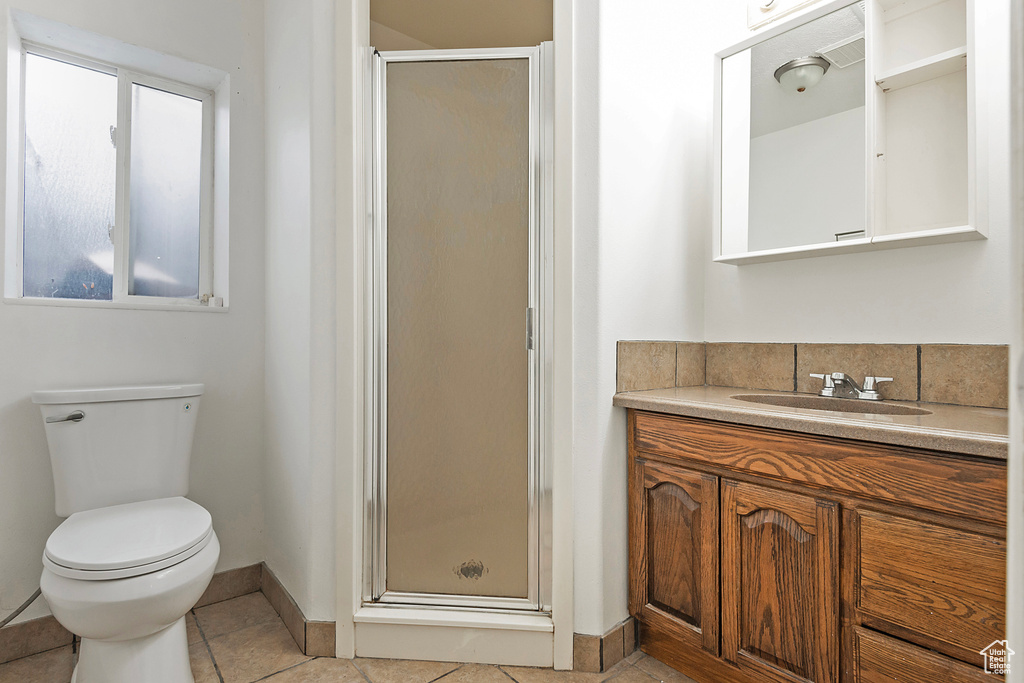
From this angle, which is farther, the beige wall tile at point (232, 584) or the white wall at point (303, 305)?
the beige wall tile at point (232, 584)

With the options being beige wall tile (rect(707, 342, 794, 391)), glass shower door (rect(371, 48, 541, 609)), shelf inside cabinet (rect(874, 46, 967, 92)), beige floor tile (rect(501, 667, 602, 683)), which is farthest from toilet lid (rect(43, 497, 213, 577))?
shelf inside cabinet (rect(874, 46, 967, 92))

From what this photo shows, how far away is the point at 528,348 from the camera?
168 centimetres

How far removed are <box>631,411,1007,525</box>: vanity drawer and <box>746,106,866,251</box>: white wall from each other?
0.71 metres

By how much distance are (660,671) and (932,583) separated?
81 cm

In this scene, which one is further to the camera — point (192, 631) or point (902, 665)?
point (192, 631)

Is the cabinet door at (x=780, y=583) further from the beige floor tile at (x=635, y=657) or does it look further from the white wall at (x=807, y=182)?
the white wall at (x=807, y=182)

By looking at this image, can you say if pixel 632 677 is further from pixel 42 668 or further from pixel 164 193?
pixel 164 193

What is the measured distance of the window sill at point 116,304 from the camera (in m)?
1.72

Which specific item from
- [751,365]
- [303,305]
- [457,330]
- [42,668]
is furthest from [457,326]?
[42,668]

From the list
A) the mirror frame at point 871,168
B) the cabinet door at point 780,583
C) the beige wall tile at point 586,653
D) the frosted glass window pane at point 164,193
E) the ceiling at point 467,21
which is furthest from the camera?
the frosted glass window pane at point 164,193

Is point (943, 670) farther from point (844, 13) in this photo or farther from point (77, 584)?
point (77, 584)

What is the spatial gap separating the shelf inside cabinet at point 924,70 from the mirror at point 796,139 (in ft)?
0.22

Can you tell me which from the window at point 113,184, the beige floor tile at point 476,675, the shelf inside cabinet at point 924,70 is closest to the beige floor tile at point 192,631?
the beige floor tile at point 476,675

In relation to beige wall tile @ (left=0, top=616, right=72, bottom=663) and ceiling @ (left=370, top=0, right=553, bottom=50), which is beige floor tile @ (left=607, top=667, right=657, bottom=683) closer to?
beige wall tile @ (left=0, top=616, right=72, bottom=663)
